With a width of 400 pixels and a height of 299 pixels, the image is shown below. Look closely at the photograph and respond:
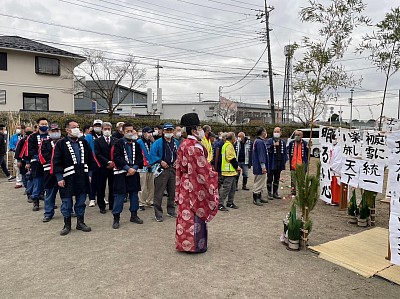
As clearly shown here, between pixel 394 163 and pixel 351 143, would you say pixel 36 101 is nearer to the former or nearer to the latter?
pixel 351 143

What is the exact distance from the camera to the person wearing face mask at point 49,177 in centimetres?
582

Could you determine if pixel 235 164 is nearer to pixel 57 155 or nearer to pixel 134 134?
pixel 134 134

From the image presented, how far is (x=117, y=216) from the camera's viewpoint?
5578 mm

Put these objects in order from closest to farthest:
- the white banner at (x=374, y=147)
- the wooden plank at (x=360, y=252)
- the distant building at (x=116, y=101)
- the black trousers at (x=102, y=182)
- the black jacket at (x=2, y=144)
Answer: the wooden plank at (x=360, y=252) < the white banner at (x=374, y=147) < the black trousers at (x=102, y=182) < the black jacket at (x=2, y=144) < the distant building at (x=116, y=101)

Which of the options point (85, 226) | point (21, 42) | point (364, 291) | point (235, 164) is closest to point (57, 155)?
point (85, 226)

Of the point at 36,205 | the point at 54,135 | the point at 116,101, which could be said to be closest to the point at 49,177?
the point at 54,135

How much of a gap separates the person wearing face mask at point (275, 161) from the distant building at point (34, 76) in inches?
701

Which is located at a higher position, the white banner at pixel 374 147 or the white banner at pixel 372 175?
the white banner at pixel 374 147

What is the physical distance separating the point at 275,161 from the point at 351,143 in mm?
2148

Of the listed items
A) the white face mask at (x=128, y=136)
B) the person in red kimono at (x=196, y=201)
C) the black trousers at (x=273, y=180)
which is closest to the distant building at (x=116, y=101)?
the black trousers at (x=273, y=180)

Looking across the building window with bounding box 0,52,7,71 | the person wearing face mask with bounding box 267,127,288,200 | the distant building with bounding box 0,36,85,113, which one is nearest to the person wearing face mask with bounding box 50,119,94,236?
the person wearing face mask with bounding box 267,127,288,200

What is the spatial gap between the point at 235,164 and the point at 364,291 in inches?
144

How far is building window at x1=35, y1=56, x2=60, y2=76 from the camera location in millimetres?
20941

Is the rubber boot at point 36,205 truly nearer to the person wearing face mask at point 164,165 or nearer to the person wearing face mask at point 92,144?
the person wearing face mask at point 92,144
